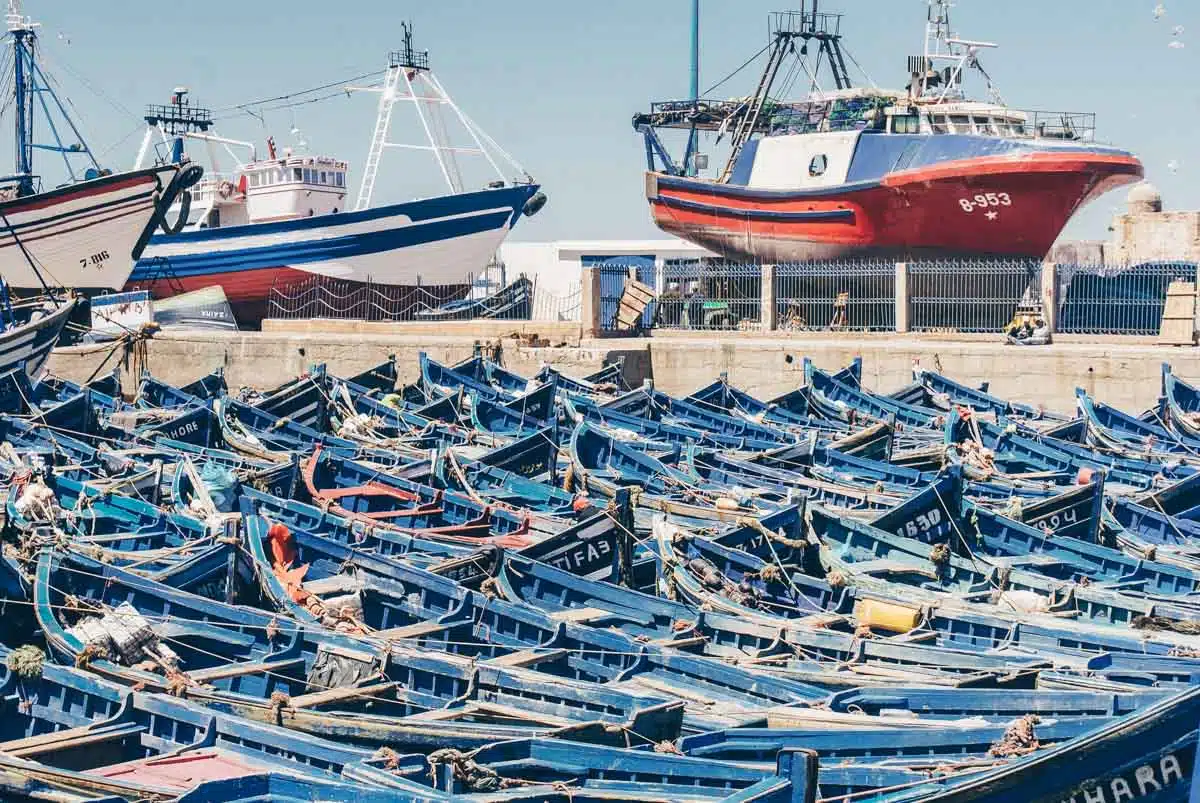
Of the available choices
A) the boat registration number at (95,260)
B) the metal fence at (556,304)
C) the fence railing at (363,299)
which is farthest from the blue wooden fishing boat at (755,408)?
the boat registration number at (95,260)

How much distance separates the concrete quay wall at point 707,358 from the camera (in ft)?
97.1

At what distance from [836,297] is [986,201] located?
401 cm

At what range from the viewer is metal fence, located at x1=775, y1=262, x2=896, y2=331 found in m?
34.8

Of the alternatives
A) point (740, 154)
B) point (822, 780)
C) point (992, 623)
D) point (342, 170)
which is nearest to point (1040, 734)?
point (822, 780)

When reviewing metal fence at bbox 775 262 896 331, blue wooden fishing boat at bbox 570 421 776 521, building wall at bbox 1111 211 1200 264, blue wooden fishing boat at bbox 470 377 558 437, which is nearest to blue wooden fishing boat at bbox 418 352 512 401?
blue wooden fishing boat at bbox 470 377 558 437

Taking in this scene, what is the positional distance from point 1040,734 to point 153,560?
30.2ft

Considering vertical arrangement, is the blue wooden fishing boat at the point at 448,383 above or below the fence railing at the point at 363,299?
below

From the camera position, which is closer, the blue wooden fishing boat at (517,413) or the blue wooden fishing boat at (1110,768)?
the blue wooden fishing boat at (1110,768)

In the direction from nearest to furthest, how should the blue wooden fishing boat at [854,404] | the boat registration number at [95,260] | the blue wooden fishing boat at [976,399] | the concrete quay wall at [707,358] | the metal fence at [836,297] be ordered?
the blue wooden fishing boat at [854,404] → the blue wooden fishing boat at [976,399] → the concrete quay wall at [707,358] → the metal fence at [836,297] → the boat registration number at [95,260]

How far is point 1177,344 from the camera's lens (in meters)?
30.6

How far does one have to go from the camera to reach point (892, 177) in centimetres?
3647

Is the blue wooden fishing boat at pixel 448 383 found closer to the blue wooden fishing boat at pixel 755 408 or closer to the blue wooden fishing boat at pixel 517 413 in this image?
the blue wooden fishing boat at pixel 517 413

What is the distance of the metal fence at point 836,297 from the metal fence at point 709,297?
2.20ft

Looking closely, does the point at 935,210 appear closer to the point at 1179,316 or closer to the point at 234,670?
the point at 1179,316
